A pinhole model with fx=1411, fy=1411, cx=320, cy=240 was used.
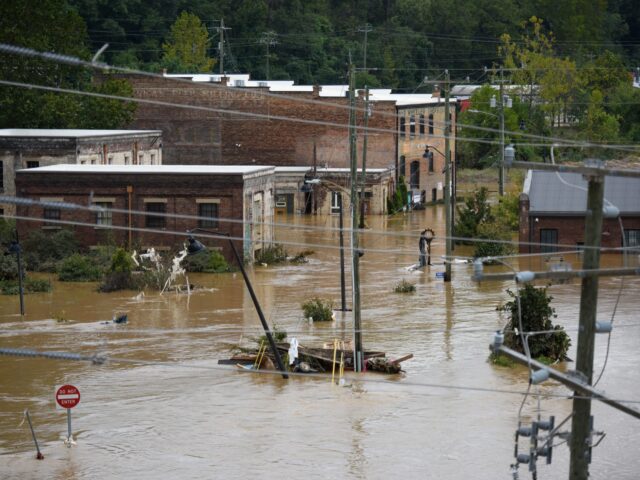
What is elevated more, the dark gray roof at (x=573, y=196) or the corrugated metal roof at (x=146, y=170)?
the corrugated metal roof at (x=146, y=170)

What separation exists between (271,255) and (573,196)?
36.9 feet

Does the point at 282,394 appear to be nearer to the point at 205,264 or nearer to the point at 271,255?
the point at 205,264

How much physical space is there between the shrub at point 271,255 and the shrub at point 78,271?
641cm

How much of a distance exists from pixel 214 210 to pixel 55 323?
42.4 feet

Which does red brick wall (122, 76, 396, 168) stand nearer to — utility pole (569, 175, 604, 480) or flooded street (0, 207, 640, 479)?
flooded street (0, 207, 640, 479)

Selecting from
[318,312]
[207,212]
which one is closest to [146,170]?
[207,212]

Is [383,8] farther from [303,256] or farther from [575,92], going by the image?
[303,256]

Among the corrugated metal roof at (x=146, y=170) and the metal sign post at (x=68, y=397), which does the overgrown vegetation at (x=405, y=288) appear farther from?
the metal sign post at (x=68, y=397)

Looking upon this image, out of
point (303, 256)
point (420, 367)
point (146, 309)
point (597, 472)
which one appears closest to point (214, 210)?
point (303, 256)

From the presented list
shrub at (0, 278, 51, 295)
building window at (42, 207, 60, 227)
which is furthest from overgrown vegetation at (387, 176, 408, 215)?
shrub at (0, 278, 51, 295)

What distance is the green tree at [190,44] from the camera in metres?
103

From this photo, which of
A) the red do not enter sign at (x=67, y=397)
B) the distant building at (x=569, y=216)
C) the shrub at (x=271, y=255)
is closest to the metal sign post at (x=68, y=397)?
the red do not enter sign at (x=67, y=397)

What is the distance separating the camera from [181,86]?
7450 centimetres

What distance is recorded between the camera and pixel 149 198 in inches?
2031
